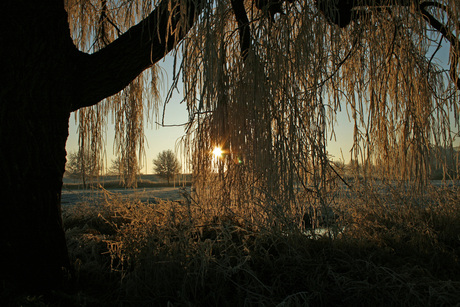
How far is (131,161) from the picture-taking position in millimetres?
2717

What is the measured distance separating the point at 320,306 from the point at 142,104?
232 centimetres

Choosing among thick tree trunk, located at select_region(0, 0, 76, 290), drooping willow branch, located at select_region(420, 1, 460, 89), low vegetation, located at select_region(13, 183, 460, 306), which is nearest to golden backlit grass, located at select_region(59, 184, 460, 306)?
low vegetation, located at select_region(13, 183, 460, 306)

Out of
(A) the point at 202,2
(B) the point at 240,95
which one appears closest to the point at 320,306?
(B) the point at 240,95

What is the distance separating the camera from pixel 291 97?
5.23 feet

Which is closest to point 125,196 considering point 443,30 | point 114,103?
point 114,103

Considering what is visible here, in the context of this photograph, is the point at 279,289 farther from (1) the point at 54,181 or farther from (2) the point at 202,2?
(2) the point at 202,2

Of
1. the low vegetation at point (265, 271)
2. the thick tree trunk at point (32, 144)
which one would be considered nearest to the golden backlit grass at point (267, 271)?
the low vegetation at point (265, 271)

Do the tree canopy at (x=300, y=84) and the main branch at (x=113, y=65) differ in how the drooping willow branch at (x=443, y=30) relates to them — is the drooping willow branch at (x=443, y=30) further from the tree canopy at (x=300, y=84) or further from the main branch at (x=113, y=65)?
the main branch at (x=113, y=65)

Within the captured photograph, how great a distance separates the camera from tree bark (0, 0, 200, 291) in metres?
1.46

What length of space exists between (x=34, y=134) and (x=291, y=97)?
136 cm

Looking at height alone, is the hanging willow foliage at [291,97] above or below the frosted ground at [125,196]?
above

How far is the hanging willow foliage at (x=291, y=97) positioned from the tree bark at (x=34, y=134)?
0.34 m

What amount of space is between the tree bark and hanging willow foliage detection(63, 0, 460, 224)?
0.34 m

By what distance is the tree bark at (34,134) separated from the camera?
146 centimetres
